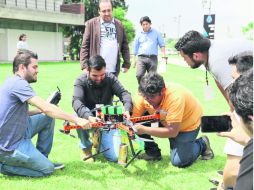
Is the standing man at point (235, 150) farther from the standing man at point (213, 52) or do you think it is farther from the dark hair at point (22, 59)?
the dark hair at point (22, 59)

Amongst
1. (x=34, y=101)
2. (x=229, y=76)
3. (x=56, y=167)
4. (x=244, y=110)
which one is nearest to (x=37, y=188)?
(x=56, y=167)

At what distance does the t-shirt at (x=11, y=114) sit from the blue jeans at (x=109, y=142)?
3.25ft

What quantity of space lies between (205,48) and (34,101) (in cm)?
195

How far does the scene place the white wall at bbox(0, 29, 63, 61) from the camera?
34.8 meters

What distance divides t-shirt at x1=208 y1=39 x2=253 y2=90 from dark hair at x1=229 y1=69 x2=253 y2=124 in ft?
6.71

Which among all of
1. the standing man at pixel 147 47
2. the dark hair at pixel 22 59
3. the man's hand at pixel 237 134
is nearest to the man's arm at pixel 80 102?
the dark hair at pixel 22 59

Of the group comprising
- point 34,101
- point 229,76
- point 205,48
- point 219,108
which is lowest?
point 219,108

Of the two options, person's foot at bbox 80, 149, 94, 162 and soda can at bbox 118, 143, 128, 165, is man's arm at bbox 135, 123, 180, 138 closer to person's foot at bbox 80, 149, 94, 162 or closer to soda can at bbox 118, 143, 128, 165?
soda can at bbox 118, 143, 128, 165

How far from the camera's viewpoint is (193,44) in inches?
173

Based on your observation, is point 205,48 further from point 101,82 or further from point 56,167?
point 56,167

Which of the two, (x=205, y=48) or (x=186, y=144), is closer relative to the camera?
(x=205, y=48)

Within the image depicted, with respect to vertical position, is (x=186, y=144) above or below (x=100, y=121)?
below

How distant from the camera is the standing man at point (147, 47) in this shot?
10.4 metres

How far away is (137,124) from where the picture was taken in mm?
4578
